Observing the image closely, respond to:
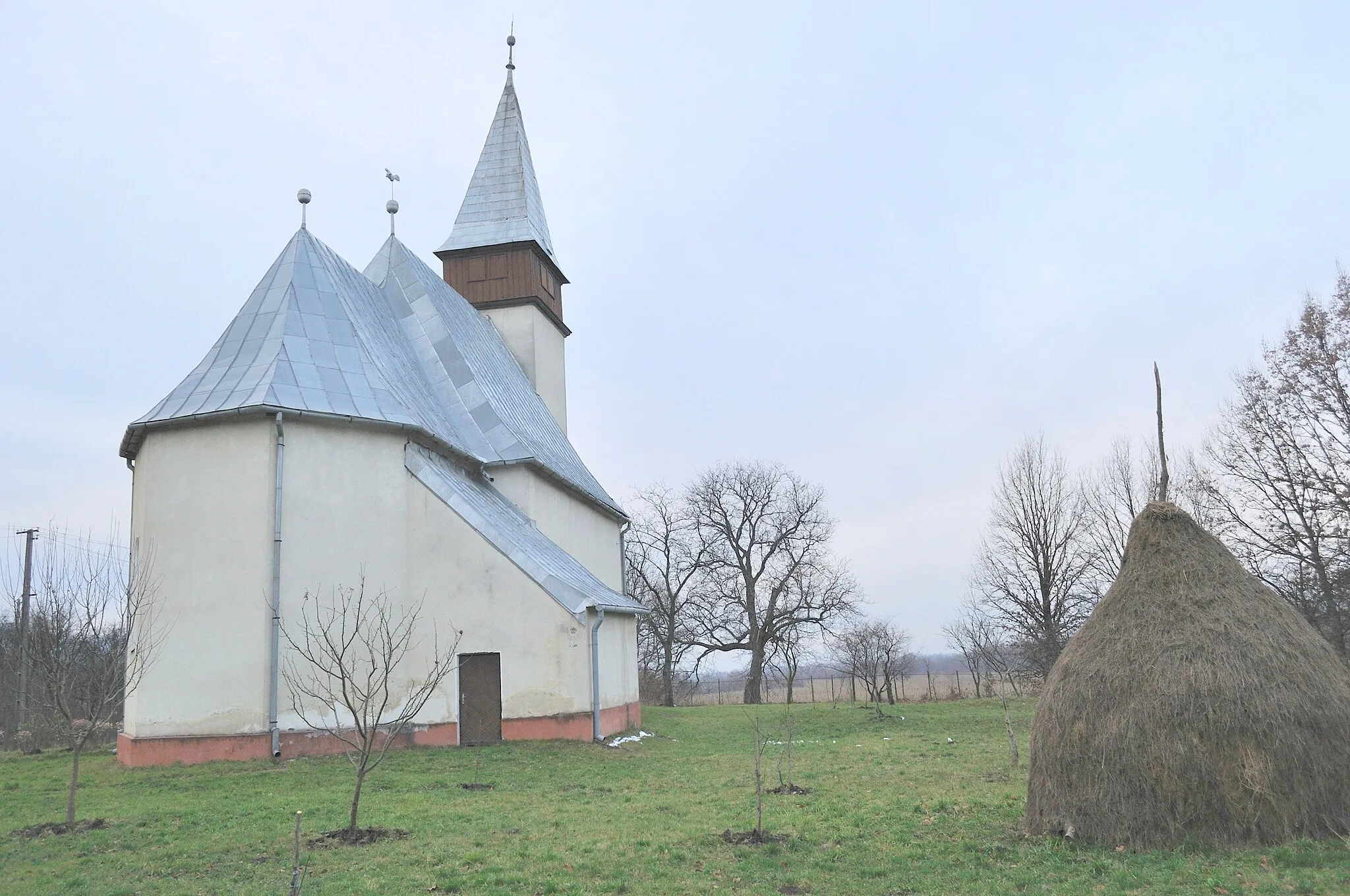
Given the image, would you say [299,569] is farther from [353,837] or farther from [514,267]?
[514,267]

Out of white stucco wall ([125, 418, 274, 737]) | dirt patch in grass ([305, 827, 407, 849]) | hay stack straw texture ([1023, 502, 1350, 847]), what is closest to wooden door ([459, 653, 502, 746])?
white stucco wall ([125, 418, 274, 737])

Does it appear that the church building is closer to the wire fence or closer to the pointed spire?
the pointed spire

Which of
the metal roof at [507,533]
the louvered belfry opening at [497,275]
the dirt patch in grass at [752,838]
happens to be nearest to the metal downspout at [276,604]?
the metal roof at [507,533]

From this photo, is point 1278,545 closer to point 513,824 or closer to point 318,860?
point 513,824

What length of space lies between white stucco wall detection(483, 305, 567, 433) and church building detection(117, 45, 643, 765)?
8814mm

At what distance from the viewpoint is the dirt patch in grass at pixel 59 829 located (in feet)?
33.5

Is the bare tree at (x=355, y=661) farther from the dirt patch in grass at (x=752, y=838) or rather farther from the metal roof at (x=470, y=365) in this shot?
the dirt patch in grass at (x=752, y=838)

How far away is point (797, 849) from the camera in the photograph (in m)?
8.97

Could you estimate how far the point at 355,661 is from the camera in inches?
682

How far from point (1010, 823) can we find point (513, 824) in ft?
17.6

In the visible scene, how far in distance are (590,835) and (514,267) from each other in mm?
25169

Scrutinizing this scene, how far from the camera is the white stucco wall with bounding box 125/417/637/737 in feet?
53.1

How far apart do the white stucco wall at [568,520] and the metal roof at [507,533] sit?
1223 mm

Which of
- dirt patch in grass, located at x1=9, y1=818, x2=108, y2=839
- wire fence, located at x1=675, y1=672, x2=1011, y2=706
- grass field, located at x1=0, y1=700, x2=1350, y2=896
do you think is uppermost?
dirt patch in grass, located at x1=9, y1=818, x2=108, y2=839
